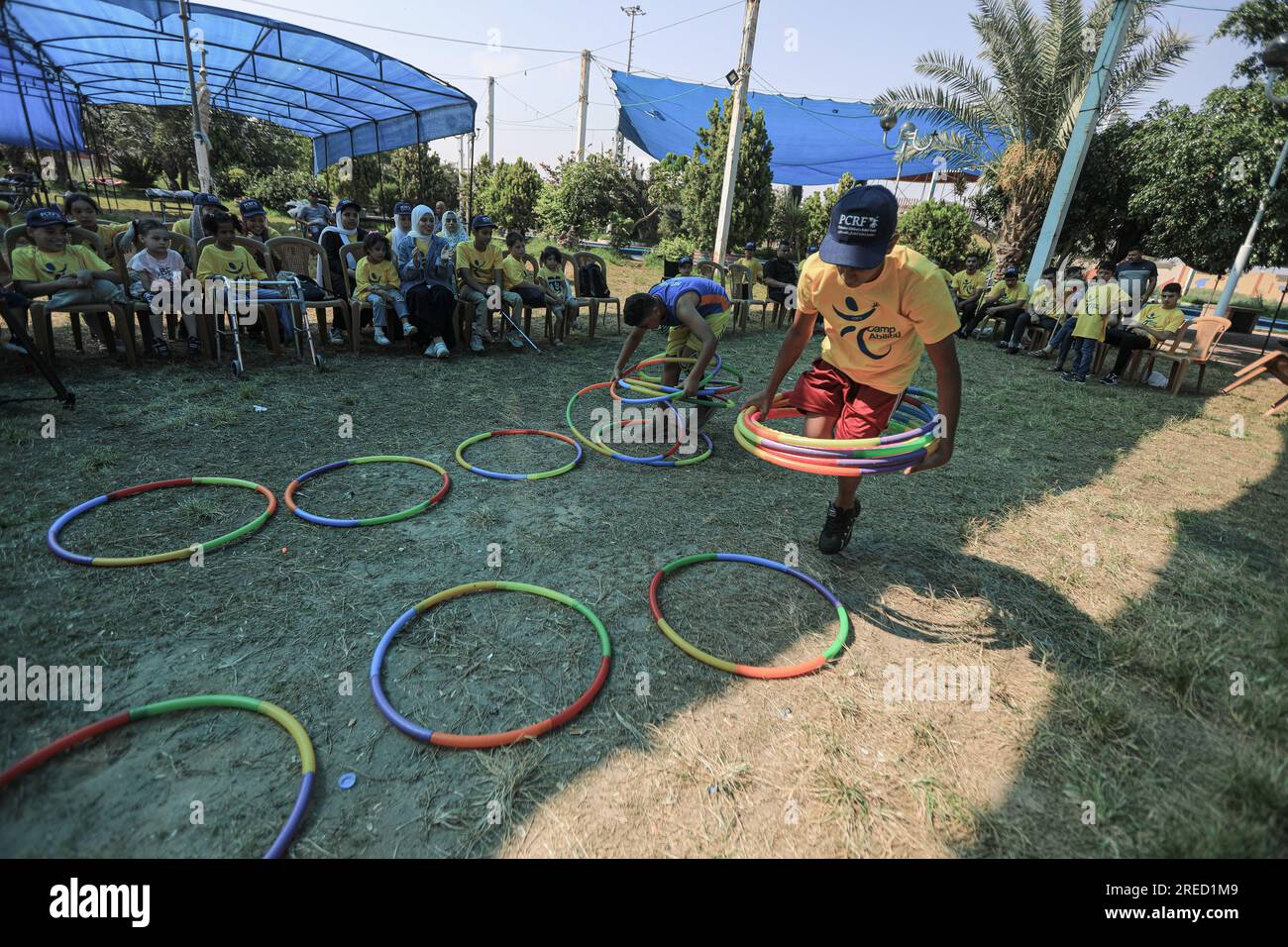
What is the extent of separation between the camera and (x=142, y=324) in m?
6.75

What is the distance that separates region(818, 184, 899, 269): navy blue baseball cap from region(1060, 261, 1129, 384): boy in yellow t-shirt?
9.02 metres

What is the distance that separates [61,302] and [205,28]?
25.9 feet

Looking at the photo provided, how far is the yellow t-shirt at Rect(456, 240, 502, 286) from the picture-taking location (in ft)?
27.3

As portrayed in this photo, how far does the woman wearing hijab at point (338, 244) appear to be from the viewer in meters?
7.87

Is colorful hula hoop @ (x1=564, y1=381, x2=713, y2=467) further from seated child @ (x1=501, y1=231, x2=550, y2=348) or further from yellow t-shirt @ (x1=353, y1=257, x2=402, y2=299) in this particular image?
yellow t-shirt @ (x1=353, y1=257, x2=402, y2=299)

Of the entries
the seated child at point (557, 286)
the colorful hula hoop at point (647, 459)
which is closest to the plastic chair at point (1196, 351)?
the colorful hula hoop at point (647, 459)

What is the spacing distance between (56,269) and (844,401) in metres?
7.70

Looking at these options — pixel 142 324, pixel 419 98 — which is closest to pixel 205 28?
pixel 419 98

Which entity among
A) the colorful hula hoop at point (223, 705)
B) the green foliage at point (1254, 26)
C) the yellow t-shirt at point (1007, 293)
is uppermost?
the green foliage at point (1254, 26)

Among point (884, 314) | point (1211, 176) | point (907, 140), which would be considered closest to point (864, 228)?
Result: point (884, 314)

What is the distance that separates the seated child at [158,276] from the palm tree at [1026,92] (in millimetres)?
15712

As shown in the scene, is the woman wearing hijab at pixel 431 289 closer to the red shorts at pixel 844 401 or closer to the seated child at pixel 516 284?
the seated child at pixel 516 284

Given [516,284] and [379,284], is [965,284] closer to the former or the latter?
[516,284]

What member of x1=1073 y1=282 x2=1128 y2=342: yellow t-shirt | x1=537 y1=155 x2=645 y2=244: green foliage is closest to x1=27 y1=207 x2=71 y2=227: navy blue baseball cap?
x1=1073 y1=282 x2=1128 y2=342: yellow t-shirt
